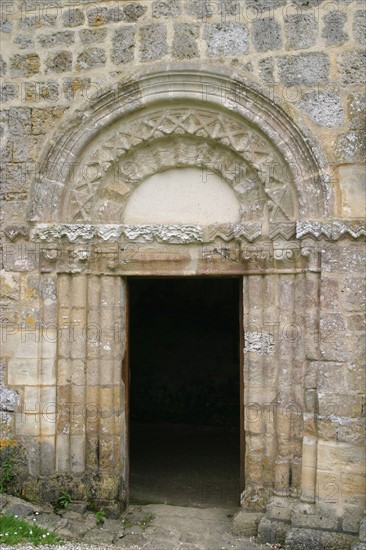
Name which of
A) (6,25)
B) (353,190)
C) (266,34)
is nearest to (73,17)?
(6,25)

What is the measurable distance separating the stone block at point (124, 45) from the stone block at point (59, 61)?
41 cm

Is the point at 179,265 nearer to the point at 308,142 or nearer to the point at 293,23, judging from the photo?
the point at 308,142

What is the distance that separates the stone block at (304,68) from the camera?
4969 millimetres

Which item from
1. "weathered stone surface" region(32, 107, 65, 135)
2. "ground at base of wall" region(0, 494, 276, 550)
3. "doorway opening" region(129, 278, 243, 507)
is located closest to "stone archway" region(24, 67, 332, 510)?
"weathered stone surface" region(32, 107, 65, 135)

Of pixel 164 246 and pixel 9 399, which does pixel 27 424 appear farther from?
pixel 164 246

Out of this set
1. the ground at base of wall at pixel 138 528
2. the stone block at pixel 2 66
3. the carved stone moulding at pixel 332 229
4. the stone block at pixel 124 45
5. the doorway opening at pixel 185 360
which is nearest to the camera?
the carved stone moulding at pixel 332 229

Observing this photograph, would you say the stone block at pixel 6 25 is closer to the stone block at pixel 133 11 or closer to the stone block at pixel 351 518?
the stone block at pixel 133 11

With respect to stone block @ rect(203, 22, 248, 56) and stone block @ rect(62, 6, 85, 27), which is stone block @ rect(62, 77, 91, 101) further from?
stone block @ rect(203, 22, 248, 56)

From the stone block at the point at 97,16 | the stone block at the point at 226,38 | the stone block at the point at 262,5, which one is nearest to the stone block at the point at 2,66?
the stone block at the point at 97,16

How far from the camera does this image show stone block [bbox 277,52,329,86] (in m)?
4.97

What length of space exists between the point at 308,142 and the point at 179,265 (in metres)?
1.48

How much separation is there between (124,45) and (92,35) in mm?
317

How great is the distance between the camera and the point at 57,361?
5.41 m

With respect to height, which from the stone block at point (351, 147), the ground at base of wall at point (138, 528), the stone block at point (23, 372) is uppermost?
the stone block at point (351, 147)
